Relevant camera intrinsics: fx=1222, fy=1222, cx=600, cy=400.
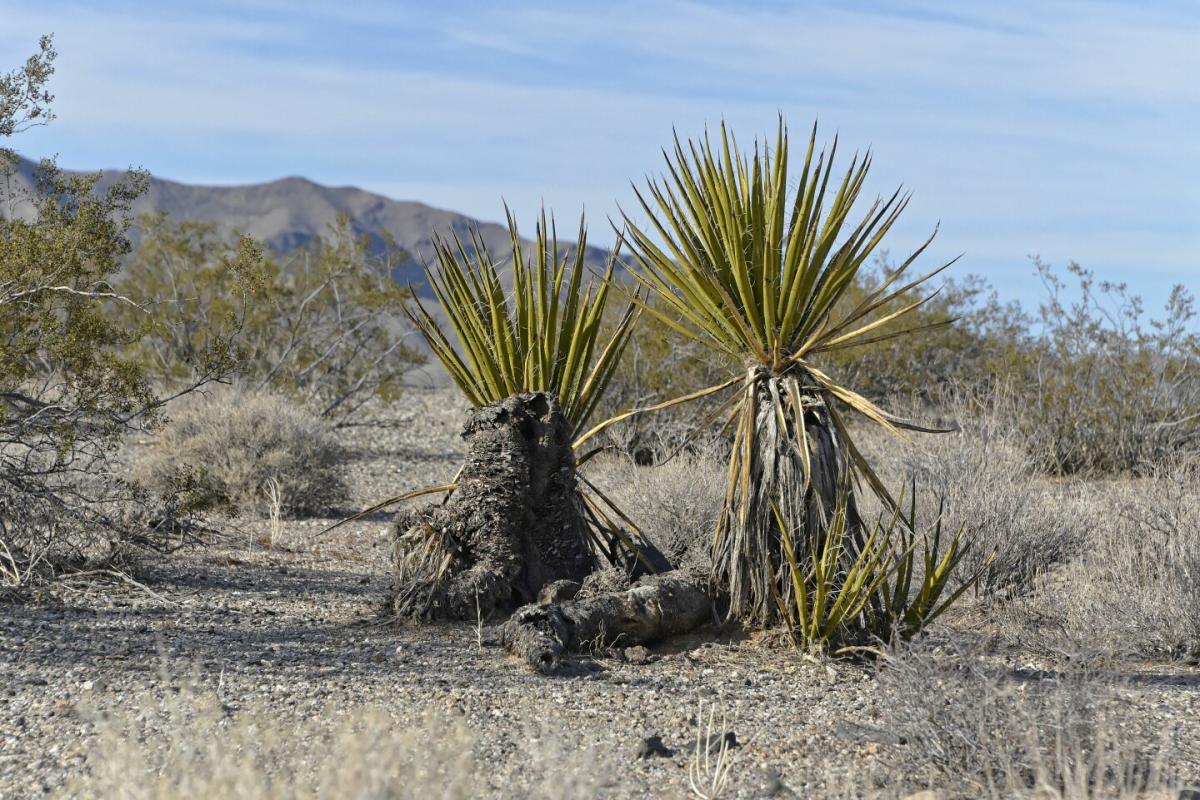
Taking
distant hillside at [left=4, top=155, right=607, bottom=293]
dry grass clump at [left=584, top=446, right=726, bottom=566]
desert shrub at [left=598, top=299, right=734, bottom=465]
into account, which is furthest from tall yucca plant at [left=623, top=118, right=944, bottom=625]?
distant hillside at [left=4, top=155, right=607, bottom=293]

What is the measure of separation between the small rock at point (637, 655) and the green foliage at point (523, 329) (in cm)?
152

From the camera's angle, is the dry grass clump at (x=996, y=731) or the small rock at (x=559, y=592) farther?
the small rock at (x=559, y=592)

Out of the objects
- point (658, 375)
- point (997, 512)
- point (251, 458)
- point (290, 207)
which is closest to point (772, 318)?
point (997, 512)

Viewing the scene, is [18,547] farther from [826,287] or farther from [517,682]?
[826,287]

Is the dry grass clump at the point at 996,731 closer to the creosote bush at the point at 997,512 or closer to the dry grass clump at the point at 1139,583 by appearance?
the dry grass clump at the point at 1139,583

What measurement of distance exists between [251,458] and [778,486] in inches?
268

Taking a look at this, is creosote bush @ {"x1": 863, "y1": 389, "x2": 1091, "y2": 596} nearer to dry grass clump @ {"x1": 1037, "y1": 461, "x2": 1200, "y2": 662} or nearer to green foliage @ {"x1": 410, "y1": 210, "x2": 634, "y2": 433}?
dry grass clump @ {"x1": 1037, "y1": 461, "x2": 1200, "y2": 662}

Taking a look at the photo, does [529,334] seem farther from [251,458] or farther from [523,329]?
[251,458]

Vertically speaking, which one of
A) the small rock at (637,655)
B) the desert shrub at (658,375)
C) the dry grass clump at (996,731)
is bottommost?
the small rock at (637,655)

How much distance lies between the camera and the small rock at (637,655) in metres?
6.10

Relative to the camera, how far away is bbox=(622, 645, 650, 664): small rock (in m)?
6.10

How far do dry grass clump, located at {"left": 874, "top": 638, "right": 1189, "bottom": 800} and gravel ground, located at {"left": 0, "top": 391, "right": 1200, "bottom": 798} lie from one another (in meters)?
0.19

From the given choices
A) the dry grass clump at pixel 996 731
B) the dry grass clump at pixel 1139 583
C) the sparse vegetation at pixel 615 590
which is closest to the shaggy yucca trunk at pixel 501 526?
the sparse vegetation at pixel 615 590

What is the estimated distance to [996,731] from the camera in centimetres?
444
